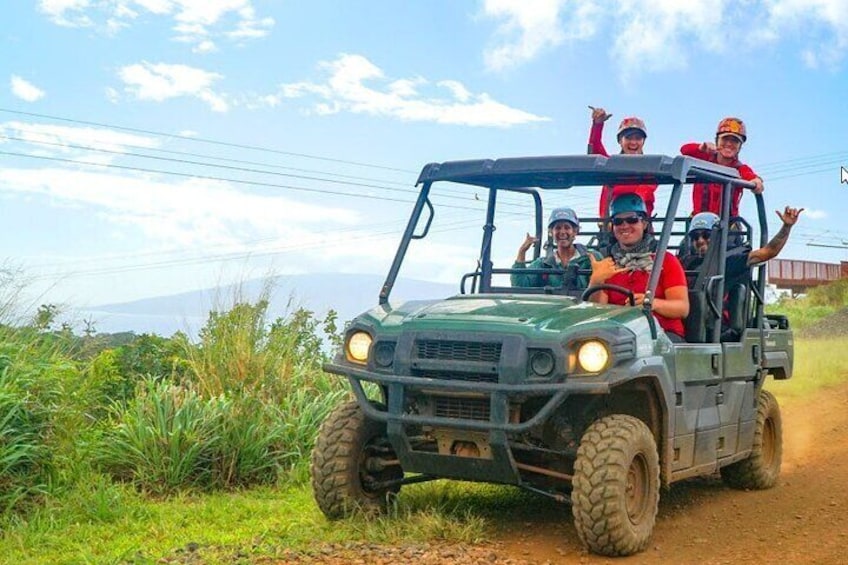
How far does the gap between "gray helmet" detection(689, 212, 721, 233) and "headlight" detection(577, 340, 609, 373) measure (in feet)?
8.12

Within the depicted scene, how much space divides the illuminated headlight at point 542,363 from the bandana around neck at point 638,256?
1447 mm

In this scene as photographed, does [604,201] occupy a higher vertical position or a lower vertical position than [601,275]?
higher

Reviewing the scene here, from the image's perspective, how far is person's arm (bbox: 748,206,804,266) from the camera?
883cm

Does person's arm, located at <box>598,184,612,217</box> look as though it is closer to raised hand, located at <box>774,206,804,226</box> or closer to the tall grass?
raised hand, located at <box>774,206,804,226</box>

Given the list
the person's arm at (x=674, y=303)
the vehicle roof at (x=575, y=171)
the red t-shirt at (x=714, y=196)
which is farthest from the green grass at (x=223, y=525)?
the red t-shirt at (x=714, y=196)

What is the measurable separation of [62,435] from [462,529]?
Result: 351cm

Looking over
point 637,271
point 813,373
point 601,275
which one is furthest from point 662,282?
point 813,373

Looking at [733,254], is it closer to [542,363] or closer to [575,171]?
[575,171]

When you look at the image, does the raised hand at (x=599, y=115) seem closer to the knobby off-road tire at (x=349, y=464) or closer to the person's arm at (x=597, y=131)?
the person's arm at (x=597, y=131)

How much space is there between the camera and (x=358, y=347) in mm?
7082

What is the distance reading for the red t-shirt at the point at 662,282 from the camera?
750 cm

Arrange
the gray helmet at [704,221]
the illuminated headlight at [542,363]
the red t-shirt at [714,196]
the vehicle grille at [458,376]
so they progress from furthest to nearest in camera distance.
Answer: the red t-shirt at [714,196]
the gray helmet at [704,221]
the vehicle grille at [458,376]
the illuminated headlight at [542,363]

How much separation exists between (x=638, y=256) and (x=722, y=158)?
88.8 inches

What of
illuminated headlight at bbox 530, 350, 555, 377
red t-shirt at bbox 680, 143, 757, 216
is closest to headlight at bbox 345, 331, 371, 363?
illuminated headlight at bbox 530, 350, 555, 377
